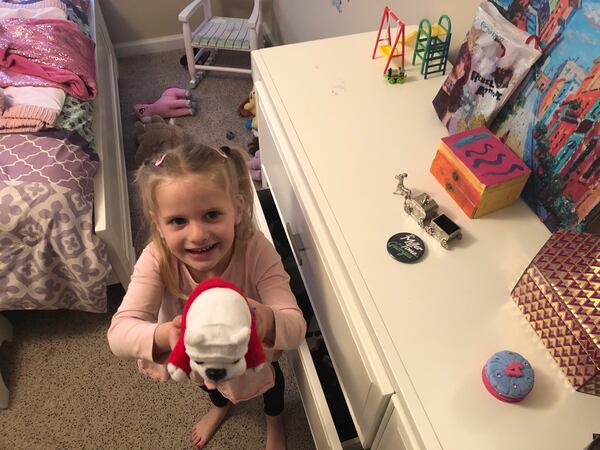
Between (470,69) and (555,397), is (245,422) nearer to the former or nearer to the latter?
(555,397)

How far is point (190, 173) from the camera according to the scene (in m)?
0.78

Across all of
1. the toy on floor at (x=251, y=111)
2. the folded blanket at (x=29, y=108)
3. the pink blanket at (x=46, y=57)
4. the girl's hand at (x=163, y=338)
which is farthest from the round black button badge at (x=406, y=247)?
the toy on floor at (x=251, y=111)

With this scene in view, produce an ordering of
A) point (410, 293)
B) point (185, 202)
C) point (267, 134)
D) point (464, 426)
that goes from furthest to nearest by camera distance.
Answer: point (267, 134) < point (185, 202) < point (410, 293) < point (464, 426)

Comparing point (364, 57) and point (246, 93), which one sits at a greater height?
point (364, 57)

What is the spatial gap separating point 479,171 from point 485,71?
208mm

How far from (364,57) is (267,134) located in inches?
11.3

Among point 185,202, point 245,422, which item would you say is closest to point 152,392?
point 245,422

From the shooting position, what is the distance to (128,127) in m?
2.09

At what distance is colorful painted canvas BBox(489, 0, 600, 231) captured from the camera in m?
0.64

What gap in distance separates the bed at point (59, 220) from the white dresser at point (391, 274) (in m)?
0.54

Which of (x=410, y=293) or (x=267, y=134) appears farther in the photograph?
(x=267, y=134)

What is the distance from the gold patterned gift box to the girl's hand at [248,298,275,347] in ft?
1.23

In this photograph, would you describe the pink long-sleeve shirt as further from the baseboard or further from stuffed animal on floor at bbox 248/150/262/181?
the baseboard

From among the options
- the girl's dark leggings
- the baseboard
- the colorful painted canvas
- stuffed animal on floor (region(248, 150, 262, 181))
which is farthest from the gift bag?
the baseboard
